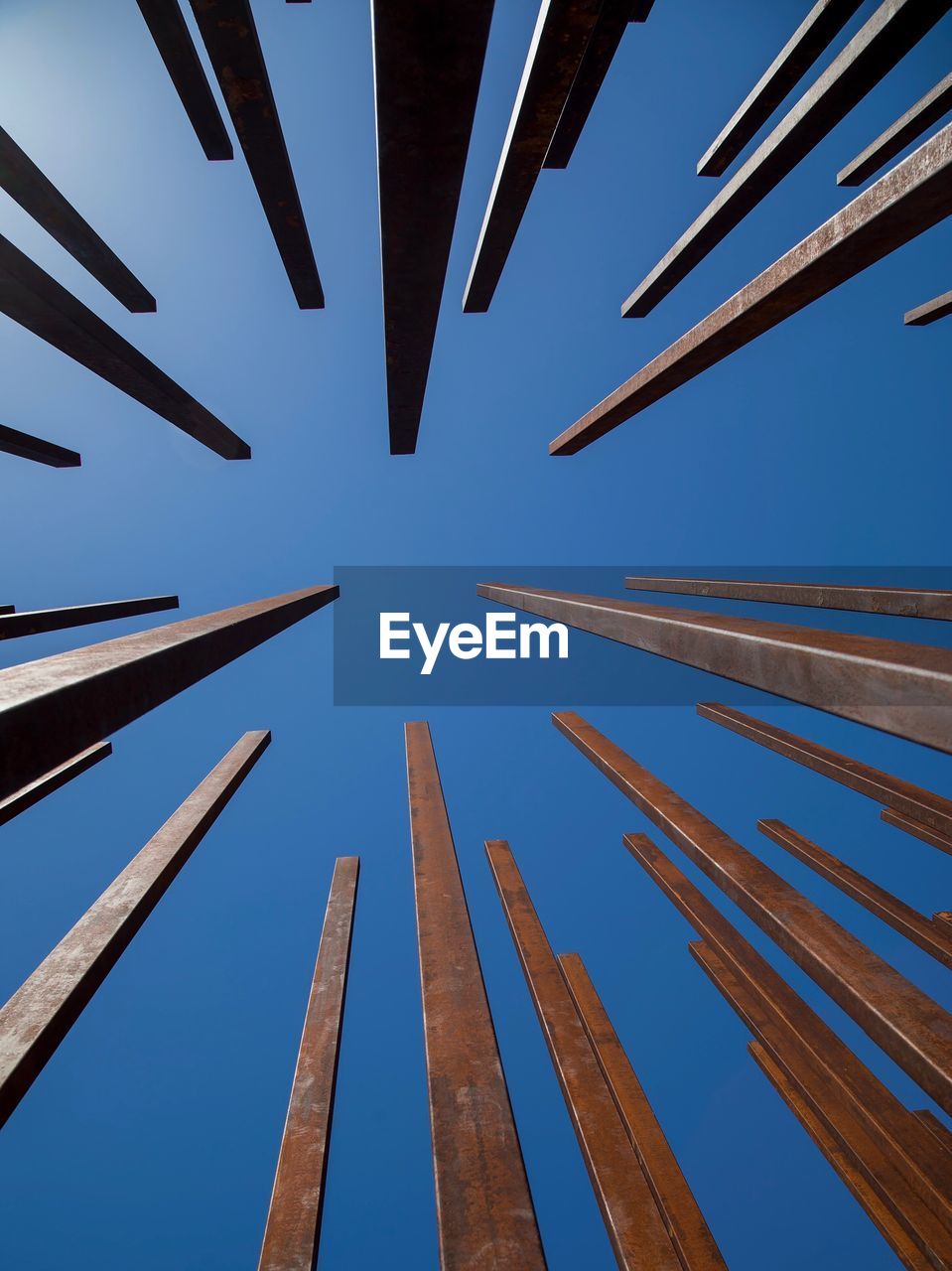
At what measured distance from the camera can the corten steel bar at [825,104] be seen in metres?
1.61

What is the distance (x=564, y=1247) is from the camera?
748 cm

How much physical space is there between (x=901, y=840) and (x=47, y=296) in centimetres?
1009

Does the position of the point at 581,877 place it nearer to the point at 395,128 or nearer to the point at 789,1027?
the point at 789,1027

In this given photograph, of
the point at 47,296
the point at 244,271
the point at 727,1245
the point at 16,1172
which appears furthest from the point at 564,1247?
the point at 244,271

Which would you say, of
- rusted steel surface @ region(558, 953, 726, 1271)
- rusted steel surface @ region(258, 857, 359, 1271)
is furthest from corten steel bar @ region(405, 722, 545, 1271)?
rusted steel surface @ region(558, 953, 726, 1271)

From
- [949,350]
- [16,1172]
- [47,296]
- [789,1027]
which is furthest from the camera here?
[949,350]

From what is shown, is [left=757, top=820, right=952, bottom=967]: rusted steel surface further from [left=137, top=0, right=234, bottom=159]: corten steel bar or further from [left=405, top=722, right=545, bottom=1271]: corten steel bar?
[left=137, top=0, right=234, bottom=159]: corten steel bar

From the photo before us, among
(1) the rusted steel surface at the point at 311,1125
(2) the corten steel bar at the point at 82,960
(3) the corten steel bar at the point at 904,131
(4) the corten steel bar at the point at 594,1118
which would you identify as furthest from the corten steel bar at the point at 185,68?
(4) the corten steel bar at the point at 594,1118

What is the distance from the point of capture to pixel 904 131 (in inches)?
92.5

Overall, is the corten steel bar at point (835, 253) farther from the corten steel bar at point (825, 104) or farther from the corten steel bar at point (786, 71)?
the corten steel bar at point (786, 71)

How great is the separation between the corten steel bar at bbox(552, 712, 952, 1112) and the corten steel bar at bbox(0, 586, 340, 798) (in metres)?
1.85

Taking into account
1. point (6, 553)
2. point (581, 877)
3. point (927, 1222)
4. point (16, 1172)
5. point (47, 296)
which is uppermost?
point (47, 296)

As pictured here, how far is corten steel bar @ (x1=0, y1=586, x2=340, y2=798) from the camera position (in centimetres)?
66

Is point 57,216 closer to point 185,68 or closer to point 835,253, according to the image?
point 185,68
